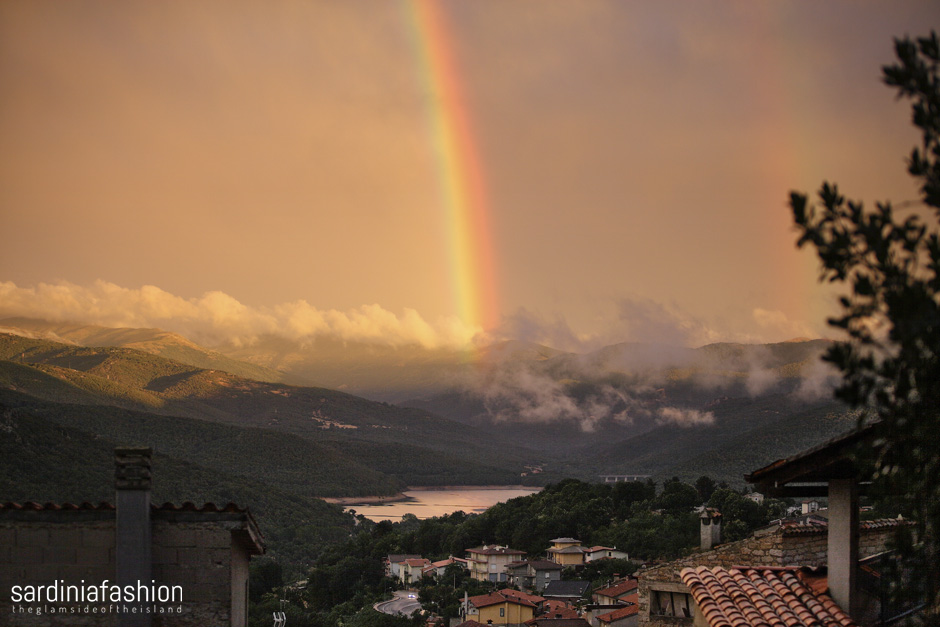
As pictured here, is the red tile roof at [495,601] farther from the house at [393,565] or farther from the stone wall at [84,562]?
the stone wall at [84,562]

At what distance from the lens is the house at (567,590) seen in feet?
154

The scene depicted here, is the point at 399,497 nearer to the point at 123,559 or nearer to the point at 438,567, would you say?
the point at 438,567

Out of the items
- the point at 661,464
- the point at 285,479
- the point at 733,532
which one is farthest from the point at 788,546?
the point at 661,464

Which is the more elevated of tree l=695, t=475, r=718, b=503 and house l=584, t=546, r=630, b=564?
tree l=695, t=475, r=718, b=503

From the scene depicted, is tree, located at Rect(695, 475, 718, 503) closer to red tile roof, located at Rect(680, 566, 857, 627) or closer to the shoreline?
the shoreline

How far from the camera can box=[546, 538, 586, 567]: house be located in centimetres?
5775

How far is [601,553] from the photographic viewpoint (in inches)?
2218

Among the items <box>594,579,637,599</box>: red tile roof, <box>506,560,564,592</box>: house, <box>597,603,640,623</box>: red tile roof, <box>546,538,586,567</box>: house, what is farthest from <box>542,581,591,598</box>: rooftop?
<box>597,603,640,623</box>: red tile roof

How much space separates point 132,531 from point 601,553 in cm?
5071

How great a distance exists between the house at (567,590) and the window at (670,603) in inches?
1289

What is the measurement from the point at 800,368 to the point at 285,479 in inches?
4861

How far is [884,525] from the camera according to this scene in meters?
11.0

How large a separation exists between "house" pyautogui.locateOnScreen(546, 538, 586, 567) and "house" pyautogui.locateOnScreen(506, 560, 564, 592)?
2.26 ft

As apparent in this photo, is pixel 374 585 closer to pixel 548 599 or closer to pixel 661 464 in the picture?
pixel 548 599
